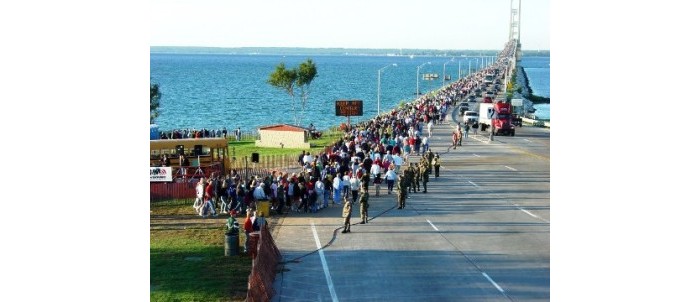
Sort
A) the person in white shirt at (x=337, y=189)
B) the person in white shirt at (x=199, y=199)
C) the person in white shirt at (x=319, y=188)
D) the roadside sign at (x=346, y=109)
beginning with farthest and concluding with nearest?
the roadside sign at (x=346, y=109) < the person in white shirt at (x=337, y=189) < the person in white shirt at (x=319, y=188) < the person in white shirt at (x=199, y=199)

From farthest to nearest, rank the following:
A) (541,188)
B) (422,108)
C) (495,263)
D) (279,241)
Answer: (422,108), (541,188), (279,241), (495,263)

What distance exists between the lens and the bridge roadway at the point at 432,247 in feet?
56.6

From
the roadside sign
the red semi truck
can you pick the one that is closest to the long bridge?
the red semi truck

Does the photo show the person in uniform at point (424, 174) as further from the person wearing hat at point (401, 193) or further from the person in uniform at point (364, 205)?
the person in uniform at point (364, 205)

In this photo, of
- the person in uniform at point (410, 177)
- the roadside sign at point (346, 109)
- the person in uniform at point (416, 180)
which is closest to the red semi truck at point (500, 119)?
the roadside sign at point (346, 109)

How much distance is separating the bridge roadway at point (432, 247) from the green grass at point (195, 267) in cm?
90

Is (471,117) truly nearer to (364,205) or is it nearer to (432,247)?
(364,205)

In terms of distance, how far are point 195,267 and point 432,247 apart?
5.09 metres

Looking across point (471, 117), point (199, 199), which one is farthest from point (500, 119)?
point (199, 199)
